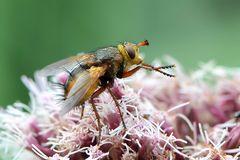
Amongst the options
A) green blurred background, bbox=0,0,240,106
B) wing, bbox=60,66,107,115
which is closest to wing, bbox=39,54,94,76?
wing, bbox=60,66,107,115

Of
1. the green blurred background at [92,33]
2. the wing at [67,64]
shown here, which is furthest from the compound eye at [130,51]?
the green blurred background at [92,33]

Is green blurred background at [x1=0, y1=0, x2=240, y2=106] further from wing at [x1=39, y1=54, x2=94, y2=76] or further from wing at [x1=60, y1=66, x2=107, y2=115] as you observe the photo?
wing at [x1=60, y1=66, x2=107, y2=115]

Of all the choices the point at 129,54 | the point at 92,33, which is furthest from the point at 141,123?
the point at 92,33

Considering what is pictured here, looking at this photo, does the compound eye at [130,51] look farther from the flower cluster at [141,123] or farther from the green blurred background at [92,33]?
the green blurred background at [92,33]

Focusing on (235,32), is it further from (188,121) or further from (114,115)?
(114,115)

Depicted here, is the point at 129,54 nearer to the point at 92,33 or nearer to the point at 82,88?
the point at 82,88

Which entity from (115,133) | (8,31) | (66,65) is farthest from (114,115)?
(8,31)
